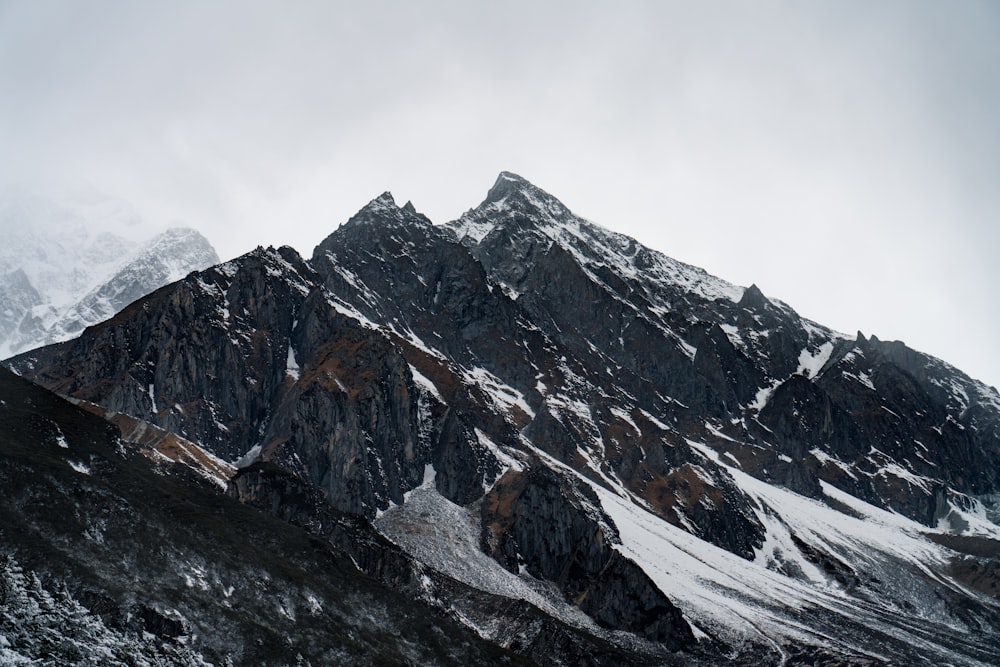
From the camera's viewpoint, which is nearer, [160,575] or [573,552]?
[160,575]

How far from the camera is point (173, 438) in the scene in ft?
467

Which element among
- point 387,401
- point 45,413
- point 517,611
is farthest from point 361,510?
point 45,413

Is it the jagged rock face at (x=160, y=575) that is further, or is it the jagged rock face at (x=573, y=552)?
the jagged rock face at (x=573, y=552)

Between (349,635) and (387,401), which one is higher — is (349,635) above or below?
below

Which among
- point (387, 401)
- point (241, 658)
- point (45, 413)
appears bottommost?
point (241, 658)

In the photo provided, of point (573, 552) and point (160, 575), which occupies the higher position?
point (573, 552)

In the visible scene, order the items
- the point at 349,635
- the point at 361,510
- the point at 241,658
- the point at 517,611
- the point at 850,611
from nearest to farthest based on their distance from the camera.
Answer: the point at 241,658 < the point at 349,635 < the point at 517,611 < the point at 361,510 < the point at 850,611

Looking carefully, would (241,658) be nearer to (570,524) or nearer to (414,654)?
(414,654)

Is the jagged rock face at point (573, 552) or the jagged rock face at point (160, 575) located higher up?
the jagged rock face at point (573, 552)

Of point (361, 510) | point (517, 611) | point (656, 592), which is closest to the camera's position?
point (517, 611)

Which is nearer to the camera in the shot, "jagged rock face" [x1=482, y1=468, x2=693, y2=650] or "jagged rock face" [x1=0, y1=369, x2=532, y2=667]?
"jagged rock face" [x1=0, y1=369, x2=532, y2=667]

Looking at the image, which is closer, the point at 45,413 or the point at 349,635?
the point at 349,635

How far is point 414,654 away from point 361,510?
75.2m

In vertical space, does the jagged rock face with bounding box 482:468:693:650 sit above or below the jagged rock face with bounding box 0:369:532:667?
above
